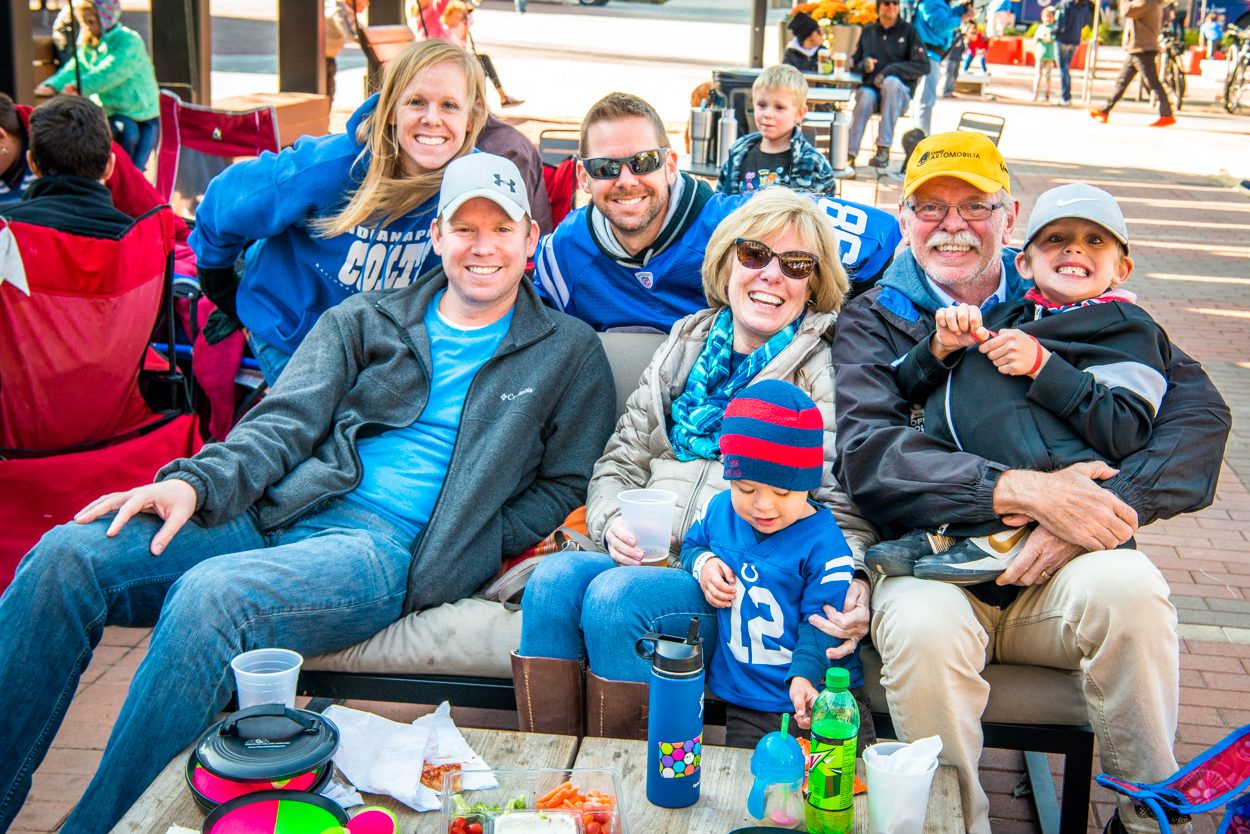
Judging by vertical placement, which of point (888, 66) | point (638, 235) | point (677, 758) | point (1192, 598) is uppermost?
point (888, 66)

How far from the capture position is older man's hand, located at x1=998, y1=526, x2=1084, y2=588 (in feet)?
9.05

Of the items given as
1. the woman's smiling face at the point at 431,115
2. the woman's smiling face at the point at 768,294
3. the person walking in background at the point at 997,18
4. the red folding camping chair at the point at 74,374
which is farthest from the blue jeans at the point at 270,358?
the person walking in background at the point at 997,18

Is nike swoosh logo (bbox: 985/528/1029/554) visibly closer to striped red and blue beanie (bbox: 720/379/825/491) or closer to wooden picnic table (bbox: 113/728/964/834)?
striped red and blue beanie (bbox: 720/379/825/491)

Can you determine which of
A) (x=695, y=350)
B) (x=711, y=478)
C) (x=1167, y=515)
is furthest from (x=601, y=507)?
(x=1167, y=515)

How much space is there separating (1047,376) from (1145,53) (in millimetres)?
18375

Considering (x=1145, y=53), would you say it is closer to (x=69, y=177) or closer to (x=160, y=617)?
(x=69, y=177)

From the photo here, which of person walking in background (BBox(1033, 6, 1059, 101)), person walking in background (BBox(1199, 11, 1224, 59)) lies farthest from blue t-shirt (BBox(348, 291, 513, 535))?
person walking in background (BBox(1199, 11, 1224, 59))

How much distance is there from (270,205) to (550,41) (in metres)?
24.1

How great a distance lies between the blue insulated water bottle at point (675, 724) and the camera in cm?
225

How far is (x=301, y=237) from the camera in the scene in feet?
12.9

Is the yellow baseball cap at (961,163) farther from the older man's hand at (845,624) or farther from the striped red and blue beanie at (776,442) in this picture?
the older man's hand at (845,624)

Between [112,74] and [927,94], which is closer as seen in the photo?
[112,74]

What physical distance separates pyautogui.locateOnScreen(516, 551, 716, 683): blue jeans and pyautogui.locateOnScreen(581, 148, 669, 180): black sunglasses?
4.15 ft

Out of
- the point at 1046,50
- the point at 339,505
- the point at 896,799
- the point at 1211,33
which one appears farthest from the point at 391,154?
the point at 1211,33
